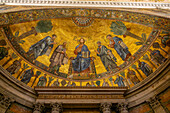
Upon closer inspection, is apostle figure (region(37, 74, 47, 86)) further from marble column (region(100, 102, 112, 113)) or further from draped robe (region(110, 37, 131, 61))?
draped robe (region(110, 37, 131, 61))

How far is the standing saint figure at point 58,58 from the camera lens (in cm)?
1008

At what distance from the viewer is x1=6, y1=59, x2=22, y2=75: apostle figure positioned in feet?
27.3

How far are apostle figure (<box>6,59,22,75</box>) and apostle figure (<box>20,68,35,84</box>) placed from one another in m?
0.52

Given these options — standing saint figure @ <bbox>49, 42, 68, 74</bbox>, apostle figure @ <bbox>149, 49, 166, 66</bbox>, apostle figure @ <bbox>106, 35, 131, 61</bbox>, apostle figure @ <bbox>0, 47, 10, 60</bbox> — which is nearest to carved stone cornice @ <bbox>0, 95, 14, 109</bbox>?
apostle figure @ <bbox>0, 47, 10, 60</bbox>

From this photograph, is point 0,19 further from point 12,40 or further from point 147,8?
point 147,8

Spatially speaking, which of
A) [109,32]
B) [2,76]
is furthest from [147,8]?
[2,76]

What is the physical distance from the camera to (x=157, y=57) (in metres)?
8.45

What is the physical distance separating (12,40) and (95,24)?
5.31 m

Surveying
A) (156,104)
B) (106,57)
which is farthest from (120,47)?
(156,104)

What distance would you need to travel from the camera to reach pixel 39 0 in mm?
8547

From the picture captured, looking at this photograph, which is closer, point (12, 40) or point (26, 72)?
point (12, 40)

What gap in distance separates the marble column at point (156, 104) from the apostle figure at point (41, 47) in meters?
7.09

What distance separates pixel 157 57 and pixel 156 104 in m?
2.70

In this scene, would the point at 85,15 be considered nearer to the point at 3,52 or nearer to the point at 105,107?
the point at 3,52
